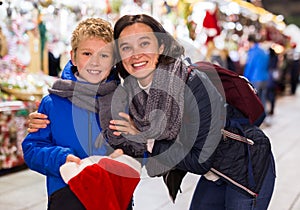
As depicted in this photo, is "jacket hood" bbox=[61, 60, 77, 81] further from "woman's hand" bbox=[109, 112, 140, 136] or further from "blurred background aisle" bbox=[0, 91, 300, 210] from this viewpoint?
"blurred background aisle" bbox=[0, 91, 300, 210]

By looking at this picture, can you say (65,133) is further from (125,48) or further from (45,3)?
(45,3)

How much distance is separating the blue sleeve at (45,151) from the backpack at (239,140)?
0.60 metres

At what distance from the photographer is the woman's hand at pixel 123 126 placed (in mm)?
1528

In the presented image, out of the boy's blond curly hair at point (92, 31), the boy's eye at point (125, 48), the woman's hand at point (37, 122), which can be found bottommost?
the woman's hand at point (37, 122)

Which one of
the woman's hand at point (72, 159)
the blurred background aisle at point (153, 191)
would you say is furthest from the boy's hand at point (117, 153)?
the blurred background aisle at point (153, 191)

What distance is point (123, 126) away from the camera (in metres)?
1.53

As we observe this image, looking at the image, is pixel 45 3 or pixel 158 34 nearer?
pixel 158 34

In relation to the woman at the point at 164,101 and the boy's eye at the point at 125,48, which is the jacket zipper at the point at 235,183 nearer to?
the woman at the point at 164,101

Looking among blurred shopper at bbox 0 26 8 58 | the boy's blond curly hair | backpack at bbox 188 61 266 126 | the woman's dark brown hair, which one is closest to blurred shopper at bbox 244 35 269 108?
blurred shopper at bbox 0 26 8 58

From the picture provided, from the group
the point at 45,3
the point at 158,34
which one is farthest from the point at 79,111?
the point at 45,3

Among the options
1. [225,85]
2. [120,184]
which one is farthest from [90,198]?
[225,85]

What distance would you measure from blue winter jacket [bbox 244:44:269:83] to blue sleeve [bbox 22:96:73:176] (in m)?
6.18

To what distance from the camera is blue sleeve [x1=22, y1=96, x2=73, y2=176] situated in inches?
59.7

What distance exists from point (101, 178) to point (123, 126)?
20 cm
